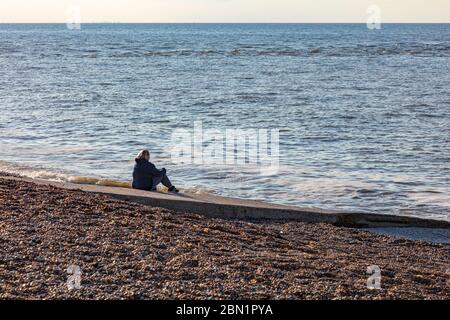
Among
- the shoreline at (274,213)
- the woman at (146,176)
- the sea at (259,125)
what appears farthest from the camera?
the sea at (259,125)

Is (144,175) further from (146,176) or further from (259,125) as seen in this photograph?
(259,125)

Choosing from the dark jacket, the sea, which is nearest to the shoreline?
the dark jacket

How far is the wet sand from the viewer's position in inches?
268

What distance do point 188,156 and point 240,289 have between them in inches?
479

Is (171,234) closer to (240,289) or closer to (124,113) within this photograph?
(240,289)

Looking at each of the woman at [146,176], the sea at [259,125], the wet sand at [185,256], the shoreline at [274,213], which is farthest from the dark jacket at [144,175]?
the wet sand at [185,256]

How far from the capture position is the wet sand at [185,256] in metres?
6.81

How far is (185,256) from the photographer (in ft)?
25.9

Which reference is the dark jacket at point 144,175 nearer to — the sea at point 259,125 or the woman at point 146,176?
the woman at point 146,176

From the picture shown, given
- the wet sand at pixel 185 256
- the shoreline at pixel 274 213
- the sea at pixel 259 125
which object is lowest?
the sea at pixel 259 125

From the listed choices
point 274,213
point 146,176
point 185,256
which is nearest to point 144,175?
point 146,176

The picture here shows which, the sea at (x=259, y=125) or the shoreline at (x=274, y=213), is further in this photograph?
the sea at (x=259, y=125)

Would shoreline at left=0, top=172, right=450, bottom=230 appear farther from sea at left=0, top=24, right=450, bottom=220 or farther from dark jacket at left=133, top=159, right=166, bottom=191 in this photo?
sea at left=0, top=24, right=450, bottom=220
